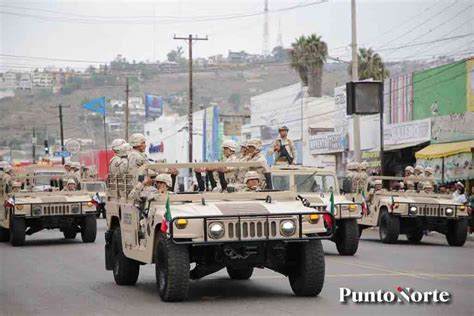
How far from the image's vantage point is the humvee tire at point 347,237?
21281 mm

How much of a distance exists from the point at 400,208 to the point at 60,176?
29.0ft

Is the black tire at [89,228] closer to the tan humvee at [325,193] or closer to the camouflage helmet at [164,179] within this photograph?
the tan humvee at [325,193]

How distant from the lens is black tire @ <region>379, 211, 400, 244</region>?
25.7 m

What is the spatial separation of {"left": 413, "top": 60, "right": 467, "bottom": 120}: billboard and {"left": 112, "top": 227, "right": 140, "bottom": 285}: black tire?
87.6 feet

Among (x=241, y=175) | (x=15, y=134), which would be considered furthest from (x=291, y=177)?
(x=15, y=134)

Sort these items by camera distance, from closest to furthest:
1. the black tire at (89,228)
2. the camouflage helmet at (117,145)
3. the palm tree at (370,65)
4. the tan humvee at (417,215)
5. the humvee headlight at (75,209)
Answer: the camouflage helmet at (117,145) → the tan humvee at (417,215) → the humvee headlight at (75,209) → the black tire at (89,228) → the palm tree at (370,65)

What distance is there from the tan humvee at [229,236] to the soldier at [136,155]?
76 cm

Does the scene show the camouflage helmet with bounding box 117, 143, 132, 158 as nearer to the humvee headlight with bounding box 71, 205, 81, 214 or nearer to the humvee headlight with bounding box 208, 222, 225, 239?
the humvee headlight with bounding box 208, 222, 225, 239

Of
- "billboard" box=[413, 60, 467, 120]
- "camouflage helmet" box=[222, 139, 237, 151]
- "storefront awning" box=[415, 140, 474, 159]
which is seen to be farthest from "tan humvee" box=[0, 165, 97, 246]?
"billboard" box=[413, 60, 467, 120]

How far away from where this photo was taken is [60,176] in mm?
26500

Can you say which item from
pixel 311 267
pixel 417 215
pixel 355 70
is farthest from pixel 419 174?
pixel 311 267

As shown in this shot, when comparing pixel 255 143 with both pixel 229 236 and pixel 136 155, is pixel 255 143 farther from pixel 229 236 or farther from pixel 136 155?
pixel 229 236

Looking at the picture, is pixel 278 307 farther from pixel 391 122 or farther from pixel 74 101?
pixel 74 101

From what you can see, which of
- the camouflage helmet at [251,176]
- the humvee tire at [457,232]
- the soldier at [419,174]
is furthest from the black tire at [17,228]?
the camouflage helmet at [251,176]
